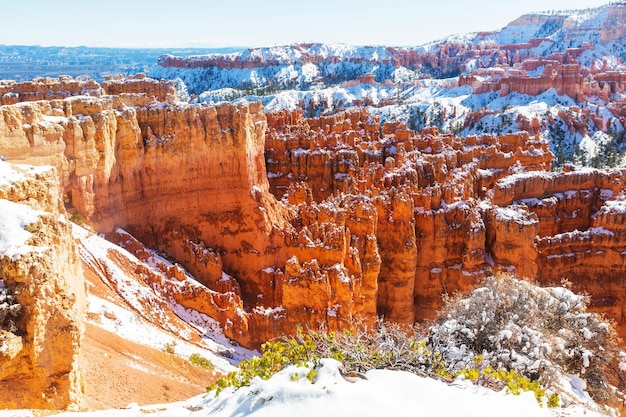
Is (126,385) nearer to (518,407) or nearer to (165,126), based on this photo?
(518,407)

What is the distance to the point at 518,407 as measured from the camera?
25.2 ft

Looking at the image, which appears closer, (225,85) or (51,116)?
(51,116)

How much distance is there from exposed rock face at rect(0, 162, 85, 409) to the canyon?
249 cm

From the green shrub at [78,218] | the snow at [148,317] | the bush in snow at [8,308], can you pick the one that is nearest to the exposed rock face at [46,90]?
the green shrub at [78,218]

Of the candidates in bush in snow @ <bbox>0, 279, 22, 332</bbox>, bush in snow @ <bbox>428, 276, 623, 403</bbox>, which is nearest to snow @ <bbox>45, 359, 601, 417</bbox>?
bush in snow @ <bbox>0, 279, 22, 332</bbox>

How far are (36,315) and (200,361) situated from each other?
7.51 m

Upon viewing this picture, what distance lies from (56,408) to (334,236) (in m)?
13.5

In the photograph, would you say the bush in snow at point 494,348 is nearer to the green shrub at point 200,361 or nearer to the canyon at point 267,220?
the green shrub at point 200,361

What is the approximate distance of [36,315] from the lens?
30.1 feet

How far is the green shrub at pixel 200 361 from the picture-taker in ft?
52.4

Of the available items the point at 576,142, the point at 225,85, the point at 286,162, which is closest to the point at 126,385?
the point at 286,162

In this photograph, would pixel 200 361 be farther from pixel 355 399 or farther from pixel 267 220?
pixel 267 220

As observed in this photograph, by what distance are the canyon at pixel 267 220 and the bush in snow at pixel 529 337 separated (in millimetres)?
7962

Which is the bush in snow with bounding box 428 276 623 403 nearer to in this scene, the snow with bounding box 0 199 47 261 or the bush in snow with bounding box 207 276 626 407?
the bush in snow with bounding box 207 276 626 407
